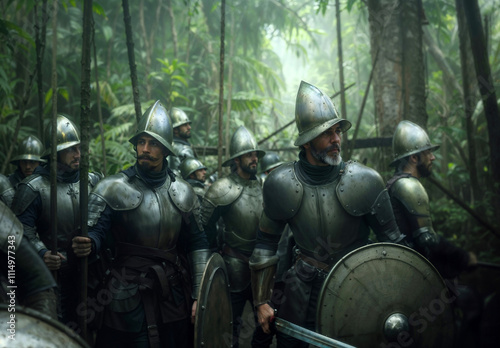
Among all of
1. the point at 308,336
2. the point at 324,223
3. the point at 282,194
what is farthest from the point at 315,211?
the point at 308,336

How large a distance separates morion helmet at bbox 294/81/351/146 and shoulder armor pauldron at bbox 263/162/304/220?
25 centimetres

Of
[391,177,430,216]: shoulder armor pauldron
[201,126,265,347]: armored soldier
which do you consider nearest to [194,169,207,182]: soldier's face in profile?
[201,126,265,347]: armored soldier

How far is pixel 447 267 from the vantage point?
3.78 metres

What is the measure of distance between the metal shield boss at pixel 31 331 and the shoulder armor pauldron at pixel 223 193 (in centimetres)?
291

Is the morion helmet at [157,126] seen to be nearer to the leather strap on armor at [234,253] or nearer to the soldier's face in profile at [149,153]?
the soldier's face in profile at [149,153]

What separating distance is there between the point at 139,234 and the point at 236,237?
1582 mm

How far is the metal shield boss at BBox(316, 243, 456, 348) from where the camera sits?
2.64 m

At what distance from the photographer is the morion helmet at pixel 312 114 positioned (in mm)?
3086

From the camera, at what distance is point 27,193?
12.8 ft

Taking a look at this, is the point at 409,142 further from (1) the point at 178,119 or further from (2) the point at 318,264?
(1) the point at 178,119

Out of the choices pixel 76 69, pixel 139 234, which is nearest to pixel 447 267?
pixel 139 234

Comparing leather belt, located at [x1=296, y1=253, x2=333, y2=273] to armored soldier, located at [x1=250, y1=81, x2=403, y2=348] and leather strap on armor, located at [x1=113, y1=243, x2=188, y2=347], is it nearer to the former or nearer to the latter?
armored soldier, located at [x1=250, y1=81, x2=403, y2=348]

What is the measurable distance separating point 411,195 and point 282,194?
135 centimetres

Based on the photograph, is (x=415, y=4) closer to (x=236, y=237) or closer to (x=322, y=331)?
(x=236, y=237)
